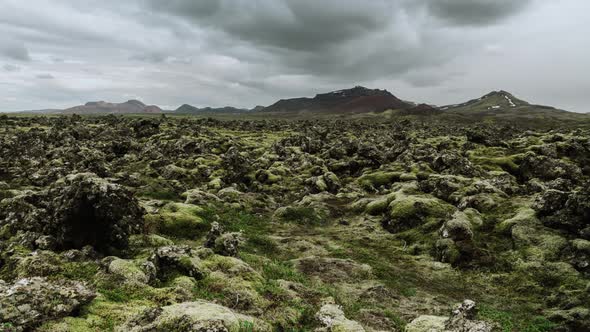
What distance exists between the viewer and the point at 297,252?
96.0ft

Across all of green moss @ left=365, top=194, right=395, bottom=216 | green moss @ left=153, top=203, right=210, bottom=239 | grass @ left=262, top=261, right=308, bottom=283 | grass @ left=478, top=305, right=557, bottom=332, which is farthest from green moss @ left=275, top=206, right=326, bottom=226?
grass @ left=478, top=305, right=557, bottom=332

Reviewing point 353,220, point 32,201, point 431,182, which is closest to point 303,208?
point 353,220

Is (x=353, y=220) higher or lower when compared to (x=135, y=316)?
lower

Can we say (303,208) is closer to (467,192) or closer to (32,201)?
(467,192)

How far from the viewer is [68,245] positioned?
20.0 m

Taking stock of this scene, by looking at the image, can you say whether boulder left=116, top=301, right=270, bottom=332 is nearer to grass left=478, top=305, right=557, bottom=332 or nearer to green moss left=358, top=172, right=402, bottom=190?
grass left=478, top=305, right=557, bottom=332

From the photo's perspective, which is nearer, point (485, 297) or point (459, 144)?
point (485, 297)

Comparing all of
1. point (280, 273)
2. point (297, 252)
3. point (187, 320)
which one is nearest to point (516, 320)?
point (280, 273)

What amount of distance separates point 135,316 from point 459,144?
79465mm

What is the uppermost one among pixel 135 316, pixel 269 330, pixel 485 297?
pixel 135 316

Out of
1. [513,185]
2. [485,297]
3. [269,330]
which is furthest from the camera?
[513,185]

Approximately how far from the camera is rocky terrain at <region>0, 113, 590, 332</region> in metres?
14.2

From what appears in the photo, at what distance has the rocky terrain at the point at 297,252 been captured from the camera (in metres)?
14.2

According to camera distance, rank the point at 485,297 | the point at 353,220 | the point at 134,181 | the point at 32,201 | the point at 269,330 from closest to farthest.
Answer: the point at 269,330 → the point at 485,297 → the point at 32,201 → the point at 353,220 → the point at 134,181
